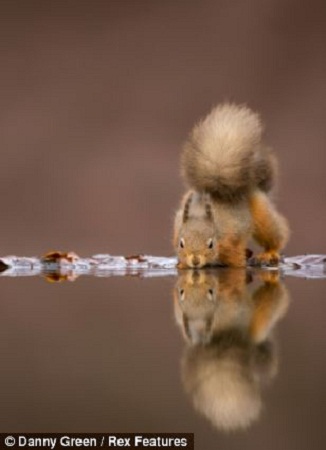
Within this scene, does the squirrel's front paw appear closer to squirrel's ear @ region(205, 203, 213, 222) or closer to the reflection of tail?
squirrel's ear @ region(205, 203, 213, 222)

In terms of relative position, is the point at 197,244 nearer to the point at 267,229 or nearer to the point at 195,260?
the point at 195,260

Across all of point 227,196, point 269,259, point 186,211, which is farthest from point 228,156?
point 269,259

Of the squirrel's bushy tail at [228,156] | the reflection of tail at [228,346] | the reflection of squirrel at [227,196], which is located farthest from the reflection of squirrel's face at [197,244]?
the reflection of tail at [228,346]

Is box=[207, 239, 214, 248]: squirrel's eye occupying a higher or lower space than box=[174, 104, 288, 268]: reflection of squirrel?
lower

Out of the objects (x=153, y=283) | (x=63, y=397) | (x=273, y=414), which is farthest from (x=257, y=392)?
(x=153, y=283)

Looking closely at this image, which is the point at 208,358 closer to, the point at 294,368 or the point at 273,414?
the point at 294,368

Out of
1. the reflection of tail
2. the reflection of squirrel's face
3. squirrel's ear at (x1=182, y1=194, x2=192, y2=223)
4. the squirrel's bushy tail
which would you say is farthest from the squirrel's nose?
the reflection of tail
